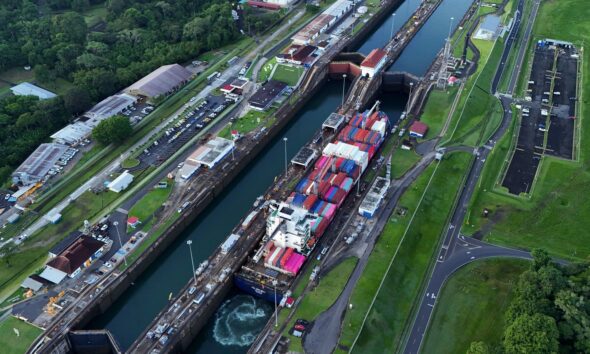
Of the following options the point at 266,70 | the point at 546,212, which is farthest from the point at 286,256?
the point at 266,70

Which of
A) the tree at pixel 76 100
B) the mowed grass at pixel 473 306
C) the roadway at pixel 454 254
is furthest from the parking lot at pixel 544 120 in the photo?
the tree at pixel 76 100

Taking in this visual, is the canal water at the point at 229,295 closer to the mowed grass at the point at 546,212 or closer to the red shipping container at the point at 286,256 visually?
the red shipping container at the point at 286,256

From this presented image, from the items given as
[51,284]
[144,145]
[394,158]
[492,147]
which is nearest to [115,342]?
[51,284]

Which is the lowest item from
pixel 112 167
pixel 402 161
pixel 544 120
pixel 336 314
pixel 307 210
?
pixel 336 314

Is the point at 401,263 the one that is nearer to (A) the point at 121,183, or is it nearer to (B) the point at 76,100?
(A) the point at 121,183

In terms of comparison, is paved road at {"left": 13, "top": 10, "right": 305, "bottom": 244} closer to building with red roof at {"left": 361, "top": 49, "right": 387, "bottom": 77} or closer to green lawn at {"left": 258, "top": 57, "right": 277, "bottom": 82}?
green lawn at {"left": 258, "top": 57, "right": 277, "bottom": 82}

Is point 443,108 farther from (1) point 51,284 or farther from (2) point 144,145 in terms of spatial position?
(1) point 51,284
